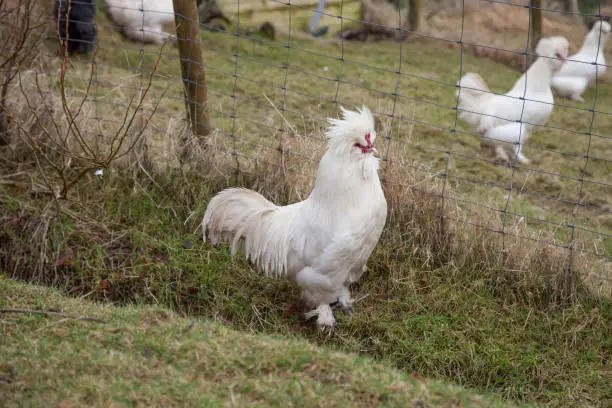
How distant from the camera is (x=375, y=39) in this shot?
11.1 metres

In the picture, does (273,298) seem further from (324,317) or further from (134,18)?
(134,18)

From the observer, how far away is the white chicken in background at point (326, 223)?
4.07 metres

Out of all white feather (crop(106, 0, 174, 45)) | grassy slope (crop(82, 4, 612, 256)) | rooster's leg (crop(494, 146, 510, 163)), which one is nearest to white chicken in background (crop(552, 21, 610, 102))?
grassy slope (crop(82, 4, 612, 256))

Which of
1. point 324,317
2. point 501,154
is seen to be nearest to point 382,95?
point 501,154

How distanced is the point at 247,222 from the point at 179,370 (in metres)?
1.39

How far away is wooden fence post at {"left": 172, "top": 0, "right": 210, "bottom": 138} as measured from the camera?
5230 millimetres

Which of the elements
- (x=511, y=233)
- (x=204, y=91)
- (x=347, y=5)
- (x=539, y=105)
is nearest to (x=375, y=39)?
(x=347, y=5)

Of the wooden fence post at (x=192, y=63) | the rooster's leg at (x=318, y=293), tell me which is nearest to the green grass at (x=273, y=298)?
the rooster's leg at (x=318, y=293)

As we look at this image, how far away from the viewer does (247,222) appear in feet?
14.9

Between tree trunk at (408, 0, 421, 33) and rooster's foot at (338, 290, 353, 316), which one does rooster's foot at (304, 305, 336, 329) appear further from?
tree trunk at (408, 0, 421, 33)

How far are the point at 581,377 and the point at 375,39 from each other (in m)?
7.97

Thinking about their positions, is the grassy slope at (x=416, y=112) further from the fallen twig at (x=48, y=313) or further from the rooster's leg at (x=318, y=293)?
the fallen twig at (x=48, y=313)

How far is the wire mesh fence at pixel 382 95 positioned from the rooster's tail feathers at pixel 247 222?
0.81 metres

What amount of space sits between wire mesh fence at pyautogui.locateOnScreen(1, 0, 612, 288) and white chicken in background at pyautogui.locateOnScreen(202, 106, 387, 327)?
2.44 feet
